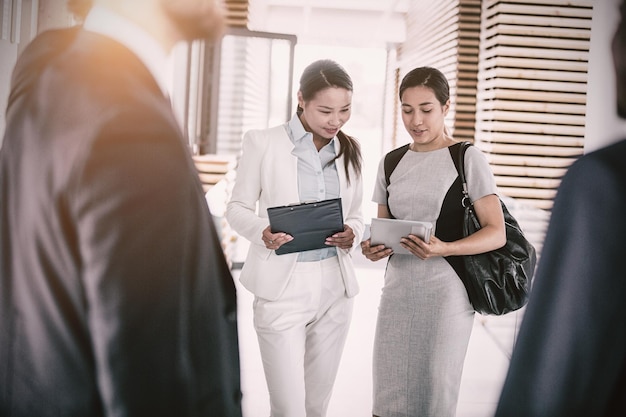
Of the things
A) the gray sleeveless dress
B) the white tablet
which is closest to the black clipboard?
the white tablet

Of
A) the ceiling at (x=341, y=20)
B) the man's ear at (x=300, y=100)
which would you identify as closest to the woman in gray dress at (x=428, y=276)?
the man's ear at (x=300, y=100)

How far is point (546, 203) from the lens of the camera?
448cm

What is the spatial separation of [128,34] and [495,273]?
5.13 feet

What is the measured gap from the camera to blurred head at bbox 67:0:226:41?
42.8 inches

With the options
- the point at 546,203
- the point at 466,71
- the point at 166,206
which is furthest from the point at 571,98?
the point at 166,206

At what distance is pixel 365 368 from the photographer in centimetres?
386

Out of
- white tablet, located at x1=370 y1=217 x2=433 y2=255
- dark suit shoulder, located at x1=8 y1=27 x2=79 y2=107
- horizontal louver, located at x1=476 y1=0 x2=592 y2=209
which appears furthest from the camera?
horizontal louver, located at x1=476 y1=0 x2=592 y2=209

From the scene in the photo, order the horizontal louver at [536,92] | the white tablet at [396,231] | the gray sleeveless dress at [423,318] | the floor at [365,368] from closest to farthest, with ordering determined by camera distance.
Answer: the white tablet at [396,231], the gray sleeveless dress at [423,318], the floor at [365,368], the horizontal louver at [536,92]

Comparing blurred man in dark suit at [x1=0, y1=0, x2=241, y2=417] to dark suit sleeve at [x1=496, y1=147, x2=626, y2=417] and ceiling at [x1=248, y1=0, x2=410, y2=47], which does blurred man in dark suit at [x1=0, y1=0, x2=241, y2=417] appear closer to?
dark suit sleeve at [x1=496, y1=147, x2=626, y2=417]

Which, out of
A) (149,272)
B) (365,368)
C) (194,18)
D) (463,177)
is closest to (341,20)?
(365,368)

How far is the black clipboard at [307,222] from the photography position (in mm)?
2062

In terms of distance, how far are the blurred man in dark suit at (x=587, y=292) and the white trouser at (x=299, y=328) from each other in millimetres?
1329

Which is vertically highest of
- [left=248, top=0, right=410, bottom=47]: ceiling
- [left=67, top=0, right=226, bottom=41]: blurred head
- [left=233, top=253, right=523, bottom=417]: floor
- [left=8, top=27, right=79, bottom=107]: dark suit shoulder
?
[left=248, top=0, right=410, bottom=47]: ceiling

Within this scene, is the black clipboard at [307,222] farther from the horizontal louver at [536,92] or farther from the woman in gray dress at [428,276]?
the horizontal louver at [536,92]
